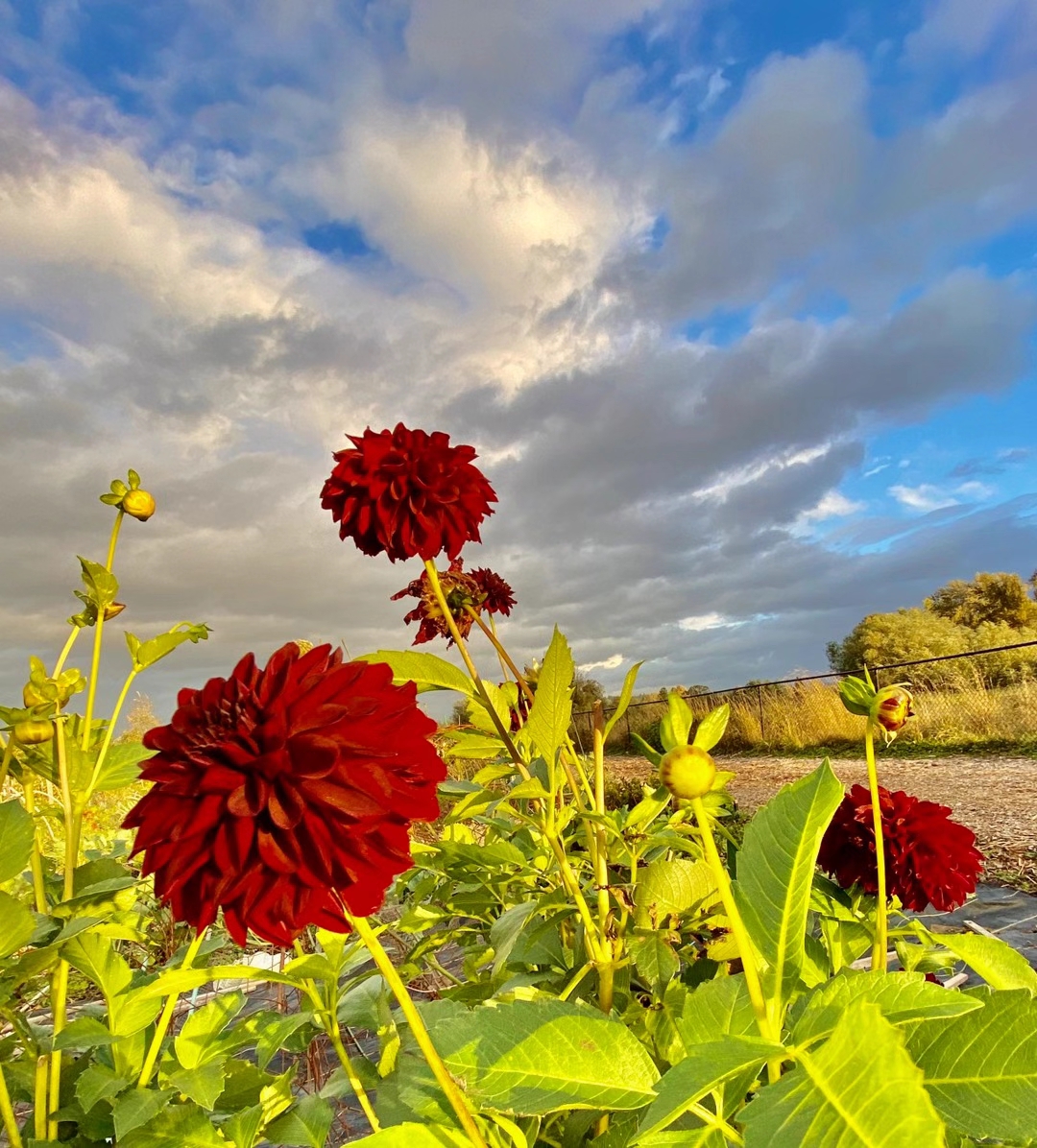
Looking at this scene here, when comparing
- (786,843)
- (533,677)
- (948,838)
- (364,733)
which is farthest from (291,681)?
(948,838)

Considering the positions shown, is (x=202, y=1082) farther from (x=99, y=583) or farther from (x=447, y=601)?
(x=447, y=601)

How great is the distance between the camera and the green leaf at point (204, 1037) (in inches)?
31.9

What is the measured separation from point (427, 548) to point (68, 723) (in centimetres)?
53

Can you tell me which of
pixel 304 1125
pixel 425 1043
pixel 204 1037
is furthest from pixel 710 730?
pixel 204 1037

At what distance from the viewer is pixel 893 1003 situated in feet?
1.53

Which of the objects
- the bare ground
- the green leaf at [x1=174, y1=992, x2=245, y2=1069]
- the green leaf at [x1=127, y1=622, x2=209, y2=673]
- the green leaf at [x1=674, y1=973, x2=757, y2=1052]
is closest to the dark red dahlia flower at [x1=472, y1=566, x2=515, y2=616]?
the green leaf at [x1=127, y1=622, x2=209, y2=673]

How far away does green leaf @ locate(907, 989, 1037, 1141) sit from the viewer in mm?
426

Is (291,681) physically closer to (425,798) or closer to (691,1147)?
(425,798)

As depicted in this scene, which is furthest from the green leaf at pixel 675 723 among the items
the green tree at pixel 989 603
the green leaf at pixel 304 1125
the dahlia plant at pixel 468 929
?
the green tree at pixel 989 603

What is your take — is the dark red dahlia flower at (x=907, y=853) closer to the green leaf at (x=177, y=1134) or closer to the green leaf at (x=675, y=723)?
the green leaf at (x=675, y=723)

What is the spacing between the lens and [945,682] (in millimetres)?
11547

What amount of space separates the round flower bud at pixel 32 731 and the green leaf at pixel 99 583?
0.17 metres

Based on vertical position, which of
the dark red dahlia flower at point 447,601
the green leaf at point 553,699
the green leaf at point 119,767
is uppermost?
the dark red dahlia flower at point 447,601

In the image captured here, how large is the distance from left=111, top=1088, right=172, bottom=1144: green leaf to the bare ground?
8.67ft
